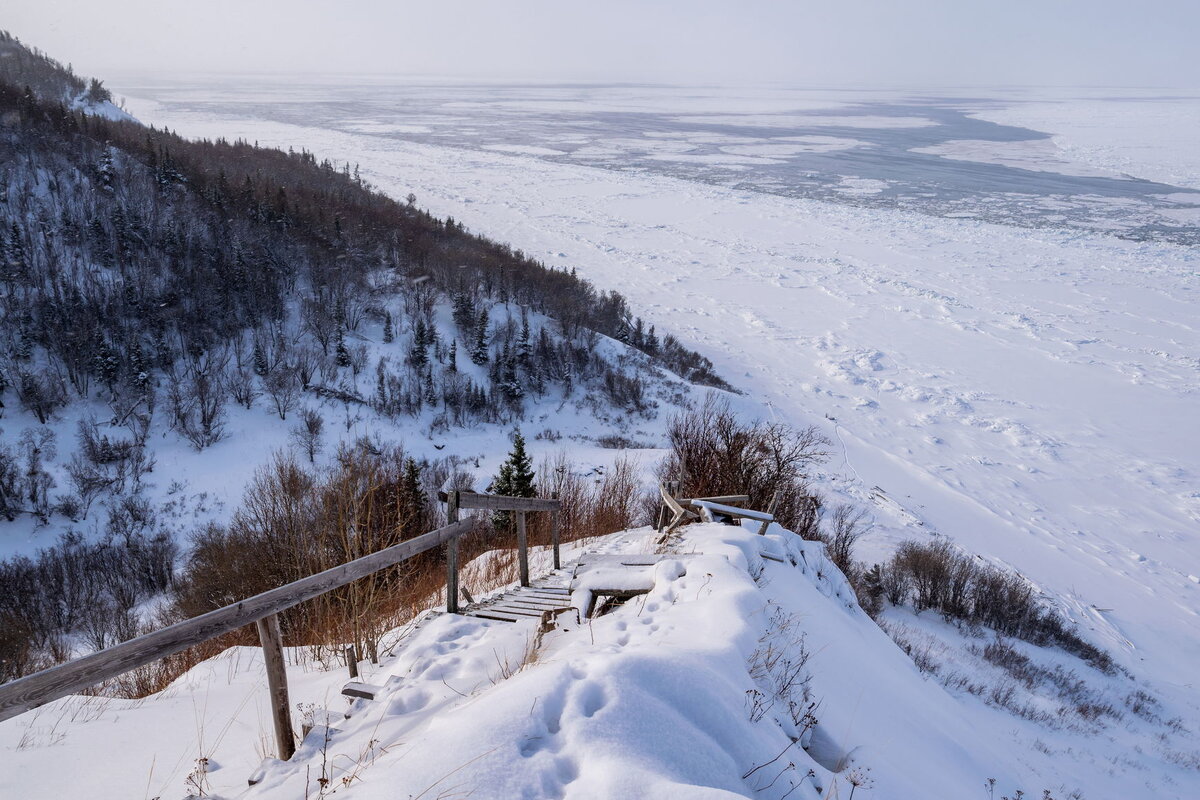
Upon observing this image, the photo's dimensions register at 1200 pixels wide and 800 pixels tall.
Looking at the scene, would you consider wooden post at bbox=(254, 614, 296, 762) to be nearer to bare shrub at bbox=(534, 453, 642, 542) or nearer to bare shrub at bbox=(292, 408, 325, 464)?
bare shrub at bbox=(534, 453, 642, 542)

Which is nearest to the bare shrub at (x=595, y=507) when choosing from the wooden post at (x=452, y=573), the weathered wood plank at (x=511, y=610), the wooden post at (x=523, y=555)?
the wooden post at (x=523, y=555)

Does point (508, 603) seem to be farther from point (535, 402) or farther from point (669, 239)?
point (669, 239)

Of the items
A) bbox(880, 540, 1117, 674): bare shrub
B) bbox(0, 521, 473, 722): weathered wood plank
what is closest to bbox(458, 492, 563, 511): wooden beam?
bbox(0, 521, 473, 722): weathered wood plank

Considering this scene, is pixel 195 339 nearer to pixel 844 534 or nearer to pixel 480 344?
pixel 480 344

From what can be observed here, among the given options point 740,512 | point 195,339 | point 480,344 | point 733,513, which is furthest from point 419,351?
point 740,512

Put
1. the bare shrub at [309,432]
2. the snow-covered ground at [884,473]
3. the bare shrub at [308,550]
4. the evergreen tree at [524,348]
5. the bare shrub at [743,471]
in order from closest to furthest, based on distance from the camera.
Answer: the snow-covered ground at [884,473] → the bare shrub at [308,550] → the bare shrub at [743,471] → the bare shrub at [309,432] → the evergreen tree at [524,348]

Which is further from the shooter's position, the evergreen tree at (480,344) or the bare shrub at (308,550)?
the evergreen tree at (480,344)

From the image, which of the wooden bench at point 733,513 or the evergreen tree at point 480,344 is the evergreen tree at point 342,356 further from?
the wooden bench at point 733,513
